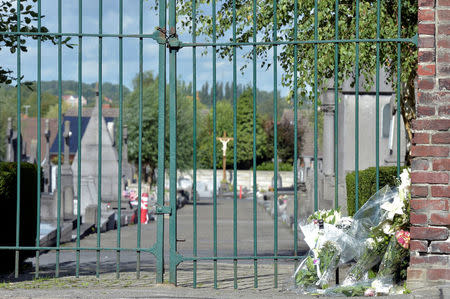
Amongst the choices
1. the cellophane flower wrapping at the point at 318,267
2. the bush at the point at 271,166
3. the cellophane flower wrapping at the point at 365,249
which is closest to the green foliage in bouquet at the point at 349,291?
the cellophane flower wrapping at the point at 365,249

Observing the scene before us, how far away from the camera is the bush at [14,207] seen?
8.52m

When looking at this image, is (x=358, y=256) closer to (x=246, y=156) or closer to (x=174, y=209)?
(x=174, y=209)

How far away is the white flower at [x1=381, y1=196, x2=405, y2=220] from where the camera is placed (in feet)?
21.9

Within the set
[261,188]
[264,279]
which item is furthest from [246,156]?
[264,279]

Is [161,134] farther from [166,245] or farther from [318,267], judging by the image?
[166,245]

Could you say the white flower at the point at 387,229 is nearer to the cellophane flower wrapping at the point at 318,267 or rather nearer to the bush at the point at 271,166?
the cellophane flower wrapping at the point at 318,267

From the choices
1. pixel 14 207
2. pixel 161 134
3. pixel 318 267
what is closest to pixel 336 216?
pixel 318 267

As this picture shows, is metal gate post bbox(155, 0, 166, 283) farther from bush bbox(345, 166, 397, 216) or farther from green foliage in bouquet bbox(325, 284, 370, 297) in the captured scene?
bush bbox(345, 166, 397, 216)

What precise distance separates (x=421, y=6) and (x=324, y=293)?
245cm

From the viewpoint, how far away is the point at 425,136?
637 centimetres

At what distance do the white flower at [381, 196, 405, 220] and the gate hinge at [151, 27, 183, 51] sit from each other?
225 centimetres

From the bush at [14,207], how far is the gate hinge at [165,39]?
8.31ft

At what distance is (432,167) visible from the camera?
250 inches

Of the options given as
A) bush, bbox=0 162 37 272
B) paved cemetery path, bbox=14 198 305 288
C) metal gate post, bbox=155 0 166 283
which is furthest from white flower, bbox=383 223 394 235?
bush, bbox=0 162 37 272
